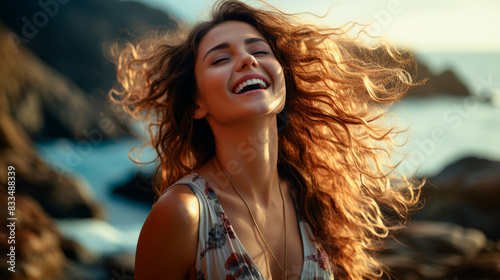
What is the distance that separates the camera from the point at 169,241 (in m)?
1.14

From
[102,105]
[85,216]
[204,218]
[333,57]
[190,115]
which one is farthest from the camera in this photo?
[102,105]

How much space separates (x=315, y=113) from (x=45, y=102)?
72.6 inches

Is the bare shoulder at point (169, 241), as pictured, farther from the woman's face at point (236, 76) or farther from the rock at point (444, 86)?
the rock at point (444, 86)

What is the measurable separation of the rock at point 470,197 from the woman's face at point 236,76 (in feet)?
6.69

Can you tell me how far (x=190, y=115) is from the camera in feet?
4.76

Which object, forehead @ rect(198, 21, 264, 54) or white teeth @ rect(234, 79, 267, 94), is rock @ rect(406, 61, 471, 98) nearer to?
forehead @ rect(198, 21, 264, 54)

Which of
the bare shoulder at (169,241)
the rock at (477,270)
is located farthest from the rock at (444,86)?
the bare shoulder at (169,241)

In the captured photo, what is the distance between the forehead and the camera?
1349 mm

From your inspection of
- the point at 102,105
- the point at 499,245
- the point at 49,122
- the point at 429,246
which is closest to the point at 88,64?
the point at 102,105

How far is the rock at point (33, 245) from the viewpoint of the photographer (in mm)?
2049

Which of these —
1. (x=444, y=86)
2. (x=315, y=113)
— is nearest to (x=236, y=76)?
(x=315, y=113)

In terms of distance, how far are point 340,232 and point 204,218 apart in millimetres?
616

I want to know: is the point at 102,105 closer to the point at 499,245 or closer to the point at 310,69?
the point at 310,69

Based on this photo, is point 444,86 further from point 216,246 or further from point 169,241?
point 169,241
